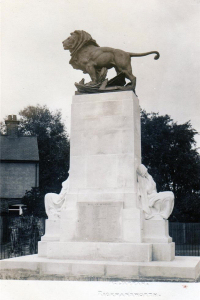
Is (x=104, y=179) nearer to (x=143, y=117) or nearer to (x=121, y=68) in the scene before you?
(x=121, y=68)

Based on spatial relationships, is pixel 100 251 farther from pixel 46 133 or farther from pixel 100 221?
pixel 46 133

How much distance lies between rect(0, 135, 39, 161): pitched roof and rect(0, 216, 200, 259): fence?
15.3 m

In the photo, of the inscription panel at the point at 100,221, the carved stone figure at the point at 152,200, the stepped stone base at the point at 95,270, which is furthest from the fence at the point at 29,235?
the carved stone figure at the point at 152,200

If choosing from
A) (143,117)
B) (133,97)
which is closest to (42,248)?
(133,97)

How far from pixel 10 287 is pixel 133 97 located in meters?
6.16

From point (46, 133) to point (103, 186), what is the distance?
43074 mm

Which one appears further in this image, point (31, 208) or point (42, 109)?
point (42, 109)

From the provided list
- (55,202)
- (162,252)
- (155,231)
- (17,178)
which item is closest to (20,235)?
(55,202)

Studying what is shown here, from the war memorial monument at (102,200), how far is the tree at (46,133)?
34.2 m

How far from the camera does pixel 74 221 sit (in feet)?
39.4

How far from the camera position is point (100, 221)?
38.7 ft

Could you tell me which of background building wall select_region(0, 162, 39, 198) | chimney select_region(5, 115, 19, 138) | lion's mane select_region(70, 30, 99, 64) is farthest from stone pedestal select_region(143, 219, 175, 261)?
chimney select_region(5, 115, 19, 138)

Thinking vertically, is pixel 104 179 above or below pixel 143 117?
below

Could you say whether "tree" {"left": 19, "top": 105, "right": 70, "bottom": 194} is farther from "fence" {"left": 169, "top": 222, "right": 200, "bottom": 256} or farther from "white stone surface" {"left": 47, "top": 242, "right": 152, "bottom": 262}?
"white stone surface" {"left": 47, "top": 242, "right": 152, "bottom": 262}
